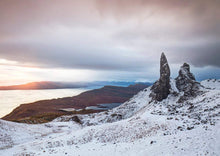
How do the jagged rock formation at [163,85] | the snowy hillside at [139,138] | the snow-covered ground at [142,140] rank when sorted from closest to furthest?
1. the snow-covered ground at [142,140]
2. the snowy hillside at [139,138]
3. the jagged rock formation at [163,85]

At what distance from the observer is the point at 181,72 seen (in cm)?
6912

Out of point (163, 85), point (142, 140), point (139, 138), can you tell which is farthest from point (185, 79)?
point (142, 140)

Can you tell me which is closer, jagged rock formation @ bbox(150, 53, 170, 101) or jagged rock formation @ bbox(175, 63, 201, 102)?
jagged rock formation @ bbox(175, 63, 201, 102)

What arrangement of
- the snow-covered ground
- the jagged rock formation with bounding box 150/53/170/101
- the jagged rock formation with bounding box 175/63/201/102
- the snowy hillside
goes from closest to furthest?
the snow-covered ground, the snowy hillside, the jagged rock formation with bounding box 175/63/201/102, the jagged rock formation with bounding box 150/53/170/101

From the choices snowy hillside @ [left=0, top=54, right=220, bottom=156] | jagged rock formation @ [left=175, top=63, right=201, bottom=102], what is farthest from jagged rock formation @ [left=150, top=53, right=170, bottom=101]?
snowy hillside @ [left=0, top=54, right=220, bottom=156]

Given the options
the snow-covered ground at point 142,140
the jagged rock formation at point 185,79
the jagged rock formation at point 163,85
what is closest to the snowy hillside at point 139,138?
the snow-covered ground at point 142,140

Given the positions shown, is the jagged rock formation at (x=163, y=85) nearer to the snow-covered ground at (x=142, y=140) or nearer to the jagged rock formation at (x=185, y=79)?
the jagged rock formation at (x=185, y=79)

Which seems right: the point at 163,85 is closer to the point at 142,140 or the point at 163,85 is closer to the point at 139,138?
the point at 139,138

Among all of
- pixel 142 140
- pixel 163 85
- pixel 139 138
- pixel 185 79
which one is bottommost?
pixel 139 138

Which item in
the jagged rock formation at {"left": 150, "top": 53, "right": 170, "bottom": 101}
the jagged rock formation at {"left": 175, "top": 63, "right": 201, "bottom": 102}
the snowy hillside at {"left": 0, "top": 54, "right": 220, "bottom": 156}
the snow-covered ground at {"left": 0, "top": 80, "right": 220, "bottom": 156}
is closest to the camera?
the snow-covered ground at {"left": 0, "top": 80, "right": 220, "bottom": 156}

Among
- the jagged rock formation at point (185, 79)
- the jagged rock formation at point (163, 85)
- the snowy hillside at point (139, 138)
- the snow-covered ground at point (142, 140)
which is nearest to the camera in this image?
the snow-covered ground at point (142, 140)

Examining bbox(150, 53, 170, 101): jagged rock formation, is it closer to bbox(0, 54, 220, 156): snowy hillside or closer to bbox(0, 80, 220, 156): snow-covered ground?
bbox(0, 54, 220, 156): snowy hillside

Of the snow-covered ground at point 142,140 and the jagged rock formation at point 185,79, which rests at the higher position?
the jagged rock formation at point 185,79

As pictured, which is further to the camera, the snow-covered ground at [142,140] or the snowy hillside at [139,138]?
the snowy hillside at [139,138]
